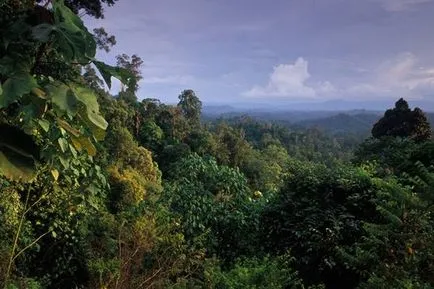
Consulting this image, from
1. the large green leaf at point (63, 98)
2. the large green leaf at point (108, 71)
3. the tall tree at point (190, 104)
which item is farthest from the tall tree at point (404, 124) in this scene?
the large green leaf at point (63, 98)

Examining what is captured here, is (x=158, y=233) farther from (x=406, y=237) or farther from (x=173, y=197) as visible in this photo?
(x=406, y=237)

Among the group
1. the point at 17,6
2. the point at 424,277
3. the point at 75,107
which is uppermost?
the point at 17,6

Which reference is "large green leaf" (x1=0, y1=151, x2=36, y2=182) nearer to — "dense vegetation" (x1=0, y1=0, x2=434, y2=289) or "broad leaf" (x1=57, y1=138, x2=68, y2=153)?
"dense vegetation" (x1=0, y1=0, x2=434, y2=289)

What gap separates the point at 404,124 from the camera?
1914 cm

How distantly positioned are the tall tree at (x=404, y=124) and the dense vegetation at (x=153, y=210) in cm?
1074

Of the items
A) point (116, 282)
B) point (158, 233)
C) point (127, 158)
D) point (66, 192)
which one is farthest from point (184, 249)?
point (127, 158)

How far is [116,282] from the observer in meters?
3.92

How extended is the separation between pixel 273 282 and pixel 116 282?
58.9 inches

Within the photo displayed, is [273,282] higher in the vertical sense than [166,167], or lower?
higher

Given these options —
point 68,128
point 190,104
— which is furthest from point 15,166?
point 190,104

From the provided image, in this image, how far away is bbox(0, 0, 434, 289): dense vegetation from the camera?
4.58 feet

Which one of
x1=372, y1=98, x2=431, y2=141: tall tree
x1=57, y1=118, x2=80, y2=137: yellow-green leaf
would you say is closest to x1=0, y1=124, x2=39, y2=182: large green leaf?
x1=57, y1=118, x2=80, y2=137: yellow-green leaf

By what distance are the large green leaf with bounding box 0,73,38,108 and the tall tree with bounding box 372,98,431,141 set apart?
1889cm

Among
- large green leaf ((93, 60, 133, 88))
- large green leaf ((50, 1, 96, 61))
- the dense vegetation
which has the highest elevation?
large green leaf ((50, 1, 96, 61))
